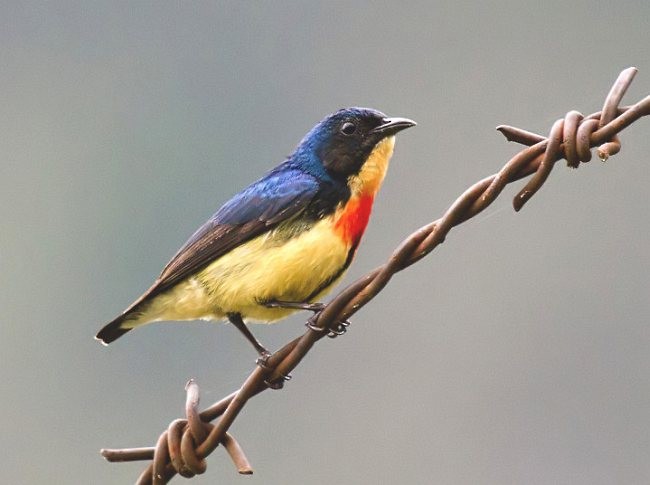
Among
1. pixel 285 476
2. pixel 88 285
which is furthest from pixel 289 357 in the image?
pixel 88 285

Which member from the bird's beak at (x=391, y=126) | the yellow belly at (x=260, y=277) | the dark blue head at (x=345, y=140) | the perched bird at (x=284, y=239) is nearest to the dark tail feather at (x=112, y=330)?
the perched bird at (x=284, y=239)

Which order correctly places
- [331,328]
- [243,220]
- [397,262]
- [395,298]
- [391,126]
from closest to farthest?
1. [397,262]
2. [331,328]
3. [243,220]
4. [391,126]
5. [395,298]

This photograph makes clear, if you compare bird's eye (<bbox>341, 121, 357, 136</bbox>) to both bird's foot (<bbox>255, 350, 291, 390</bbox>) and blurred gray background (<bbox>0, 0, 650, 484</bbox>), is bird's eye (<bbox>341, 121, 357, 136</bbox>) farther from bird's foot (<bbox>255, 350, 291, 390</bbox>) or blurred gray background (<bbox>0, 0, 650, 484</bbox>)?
blurred gray background (<bbox>0, 0, 650, 484</bbox>)

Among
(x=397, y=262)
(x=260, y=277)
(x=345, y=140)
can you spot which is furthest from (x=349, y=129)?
(x=397, y=262)

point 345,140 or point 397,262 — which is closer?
Answer: point 397,262

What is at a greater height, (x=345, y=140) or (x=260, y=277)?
(x=345, y=140)

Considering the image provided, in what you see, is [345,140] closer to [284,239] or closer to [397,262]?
[284,239]

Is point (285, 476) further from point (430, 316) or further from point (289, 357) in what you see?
point (289, 357)
